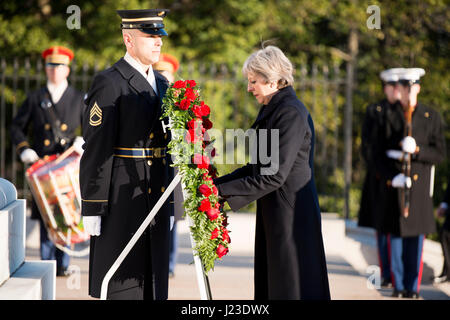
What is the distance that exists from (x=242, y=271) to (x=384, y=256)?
1493mm

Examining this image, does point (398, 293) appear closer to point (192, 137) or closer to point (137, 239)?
point (137, 239)

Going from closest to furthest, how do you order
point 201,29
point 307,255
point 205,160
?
point 205,160 → point 307,255 → point 201,29

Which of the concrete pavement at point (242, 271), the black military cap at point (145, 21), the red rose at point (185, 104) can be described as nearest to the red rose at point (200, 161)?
the red rose at point (185, 104)

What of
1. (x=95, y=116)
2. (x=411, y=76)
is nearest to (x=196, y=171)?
(x=95, y=116)

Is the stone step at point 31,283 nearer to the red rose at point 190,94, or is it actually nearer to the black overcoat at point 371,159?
the red rose at point 190,94

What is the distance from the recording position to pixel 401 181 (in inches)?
265

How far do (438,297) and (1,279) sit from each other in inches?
171

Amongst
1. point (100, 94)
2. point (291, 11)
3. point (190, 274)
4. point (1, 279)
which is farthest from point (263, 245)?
point (291, 11)

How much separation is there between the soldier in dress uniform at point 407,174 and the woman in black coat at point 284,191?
2.98 metres

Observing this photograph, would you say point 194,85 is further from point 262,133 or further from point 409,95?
point 409,95

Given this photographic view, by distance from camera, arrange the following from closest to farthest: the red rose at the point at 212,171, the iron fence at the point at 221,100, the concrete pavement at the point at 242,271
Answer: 1. the red rose at the point at 212,171
2. the concrete pavement at the point at 242,271
3. the iron fence at the point at 221,100

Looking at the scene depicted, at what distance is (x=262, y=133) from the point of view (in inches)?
153

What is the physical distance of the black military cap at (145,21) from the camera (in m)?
3.99

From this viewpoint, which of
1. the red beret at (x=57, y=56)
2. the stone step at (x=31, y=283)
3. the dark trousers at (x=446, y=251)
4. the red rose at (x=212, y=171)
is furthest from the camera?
the dark trousers at (x=446, y=251)
